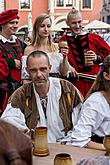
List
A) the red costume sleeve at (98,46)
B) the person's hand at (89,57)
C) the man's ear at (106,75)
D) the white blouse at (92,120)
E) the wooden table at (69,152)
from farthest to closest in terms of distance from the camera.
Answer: the red costume sleeve at (98,46)
the person's hand at (89,57)
the man's ear at (106,75)
the white blouse at (92,120)
the wooden table at (69,152)

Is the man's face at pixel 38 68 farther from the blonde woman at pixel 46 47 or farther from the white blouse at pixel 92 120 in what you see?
the blonde woman at pixel 46 47

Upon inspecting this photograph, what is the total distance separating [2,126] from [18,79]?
319 centimetres

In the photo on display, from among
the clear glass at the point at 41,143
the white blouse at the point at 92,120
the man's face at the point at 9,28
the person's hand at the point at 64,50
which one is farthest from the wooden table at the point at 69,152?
the man's face at the point at 9,28

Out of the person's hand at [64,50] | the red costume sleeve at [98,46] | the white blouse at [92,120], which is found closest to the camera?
the white blouse at [92,120]

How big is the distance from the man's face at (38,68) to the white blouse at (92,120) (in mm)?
308

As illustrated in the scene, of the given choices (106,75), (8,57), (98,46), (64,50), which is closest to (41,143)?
(106,75)

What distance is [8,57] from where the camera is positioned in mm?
3688

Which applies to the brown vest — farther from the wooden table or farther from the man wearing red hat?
the man wearing red hat

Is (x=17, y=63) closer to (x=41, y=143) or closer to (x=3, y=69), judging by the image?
(x=3, y=69)

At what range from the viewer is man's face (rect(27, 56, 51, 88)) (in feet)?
8.07

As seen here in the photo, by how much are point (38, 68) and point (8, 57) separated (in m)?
1.25

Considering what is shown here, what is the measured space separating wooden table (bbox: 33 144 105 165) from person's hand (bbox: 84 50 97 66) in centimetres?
183

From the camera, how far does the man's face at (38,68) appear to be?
2461 mm

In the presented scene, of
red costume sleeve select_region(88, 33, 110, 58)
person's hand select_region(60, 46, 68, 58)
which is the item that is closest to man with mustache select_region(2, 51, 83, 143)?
person's hand select_region(60, 46, 68, 58)
